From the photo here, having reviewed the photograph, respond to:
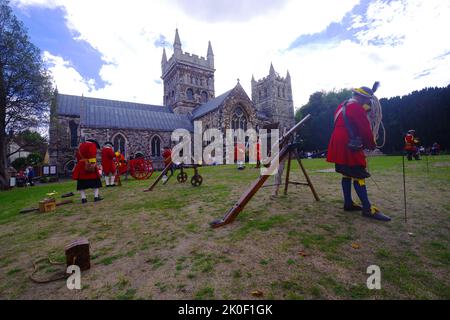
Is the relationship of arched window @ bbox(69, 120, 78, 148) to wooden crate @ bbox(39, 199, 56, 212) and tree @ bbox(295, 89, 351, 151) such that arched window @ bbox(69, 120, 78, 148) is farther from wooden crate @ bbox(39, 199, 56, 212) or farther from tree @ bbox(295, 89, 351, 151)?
tree @ bbox(295, 89, 351, 151)

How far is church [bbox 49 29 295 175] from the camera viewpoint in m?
22.5

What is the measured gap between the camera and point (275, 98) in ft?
158

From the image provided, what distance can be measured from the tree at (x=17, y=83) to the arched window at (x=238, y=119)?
64.3ft

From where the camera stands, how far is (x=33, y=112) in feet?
51.2

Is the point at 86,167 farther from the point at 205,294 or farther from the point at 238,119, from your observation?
the point at 238,119

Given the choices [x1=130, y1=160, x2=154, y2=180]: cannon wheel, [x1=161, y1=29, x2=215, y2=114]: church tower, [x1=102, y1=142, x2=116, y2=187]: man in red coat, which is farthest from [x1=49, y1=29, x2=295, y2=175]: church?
[x1=102, y1=142, x2=116, y2=187]: man in red coat

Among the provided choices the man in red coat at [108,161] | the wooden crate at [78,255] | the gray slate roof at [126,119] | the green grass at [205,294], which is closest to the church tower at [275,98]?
the gray slate roof at [126,119]

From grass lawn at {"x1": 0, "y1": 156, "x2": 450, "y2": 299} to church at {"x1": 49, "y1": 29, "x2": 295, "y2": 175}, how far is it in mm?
10339

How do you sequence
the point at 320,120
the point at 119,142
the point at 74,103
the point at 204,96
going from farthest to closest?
the point at 204,96, the point at 320,120, the point at 74,103, the point at 119,142

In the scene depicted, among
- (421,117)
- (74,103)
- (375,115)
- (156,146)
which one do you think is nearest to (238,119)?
(156,146)

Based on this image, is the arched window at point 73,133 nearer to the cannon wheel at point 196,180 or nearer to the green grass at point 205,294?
the cannon wheel at point 196,180

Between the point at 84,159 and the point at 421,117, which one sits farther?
the point at 421,117

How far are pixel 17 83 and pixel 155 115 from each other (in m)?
14.2
